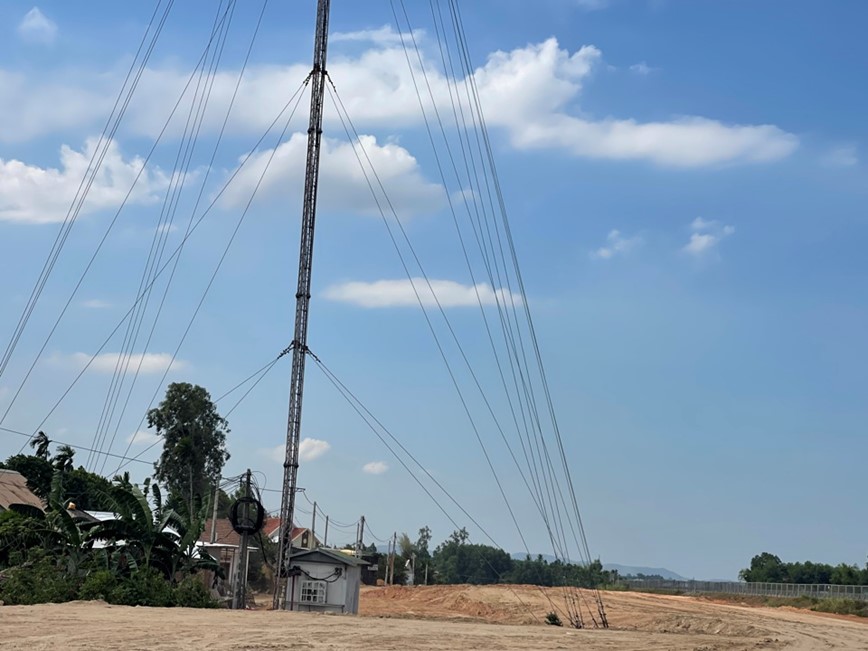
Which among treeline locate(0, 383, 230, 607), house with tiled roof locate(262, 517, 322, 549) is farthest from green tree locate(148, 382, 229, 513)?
treeline locate(0, 383, 230, 607)

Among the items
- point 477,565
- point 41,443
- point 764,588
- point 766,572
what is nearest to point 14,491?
point 41,443

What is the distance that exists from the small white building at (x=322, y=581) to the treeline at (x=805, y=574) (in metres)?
52.4

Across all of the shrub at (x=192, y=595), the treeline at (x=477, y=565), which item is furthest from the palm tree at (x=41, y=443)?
the treeline at (x=477, y=565)

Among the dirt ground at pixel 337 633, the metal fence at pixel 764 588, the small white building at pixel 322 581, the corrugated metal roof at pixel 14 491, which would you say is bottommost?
the dirt ground at pixel 337 633

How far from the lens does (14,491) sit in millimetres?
51969

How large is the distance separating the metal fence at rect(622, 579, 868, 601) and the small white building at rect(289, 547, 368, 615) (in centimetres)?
3382

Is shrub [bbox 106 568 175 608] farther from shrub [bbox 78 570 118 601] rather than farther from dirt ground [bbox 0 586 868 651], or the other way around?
dirt ground [bbox 0 586 868 651]

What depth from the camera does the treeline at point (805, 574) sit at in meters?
75.9

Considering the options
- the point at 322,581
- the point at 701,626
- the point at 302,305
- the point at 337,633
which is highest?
the point at 302,305

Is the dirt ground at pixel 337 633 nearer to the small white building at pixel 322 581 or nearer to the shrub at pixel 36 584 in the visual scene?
the shrub at pixel 36 584

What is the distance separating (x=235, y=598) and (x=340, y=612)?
325 cm

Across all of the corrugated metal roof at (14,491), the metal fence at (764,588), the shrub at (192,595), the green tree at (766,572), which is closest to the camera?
the shrub at (192,595)

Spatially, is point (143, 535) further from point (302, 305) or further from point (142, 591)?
point (302, 305)

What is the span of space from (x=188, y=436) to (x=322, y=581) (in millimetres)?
40892
